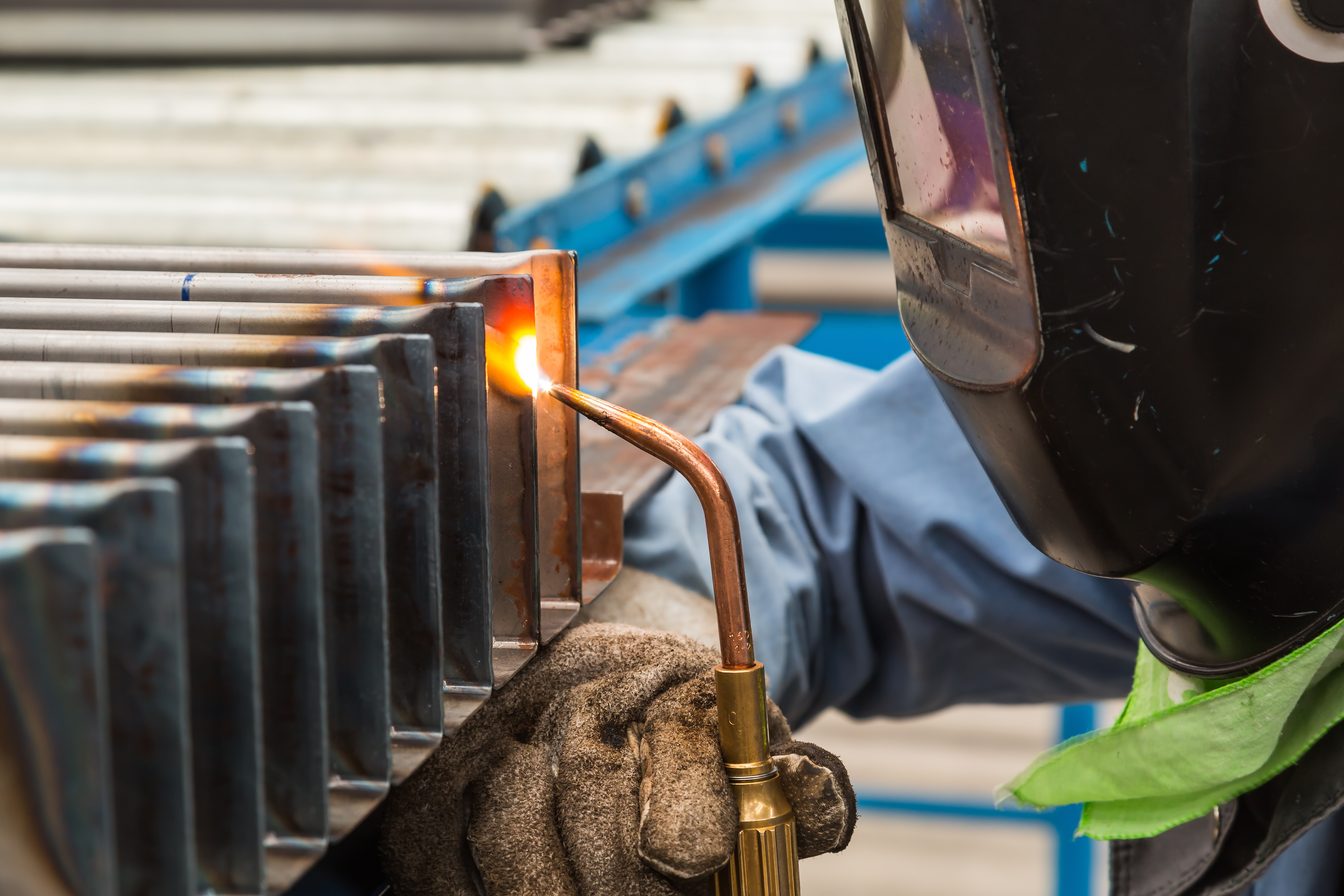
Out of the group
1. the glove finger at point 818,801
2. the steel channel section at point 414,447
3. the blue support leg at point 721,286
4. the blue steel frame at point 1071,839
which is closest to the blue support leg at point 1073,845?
the blue steel frame at point 1071,839

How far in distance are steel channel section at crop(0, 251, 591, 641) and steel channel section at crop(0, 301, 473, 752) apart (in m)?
0.04

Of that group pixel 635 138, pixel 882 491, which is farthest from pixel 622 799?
pixel 635 138

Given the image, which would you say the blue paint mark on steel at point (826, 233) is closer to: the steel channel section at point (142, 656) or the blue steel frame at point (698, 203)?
the blue steel frame at point (698, 203)

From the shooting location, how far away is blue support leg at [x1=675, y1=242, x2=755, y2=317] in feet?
5.91

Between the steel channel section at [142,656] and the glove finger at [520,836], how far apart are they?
0.18m

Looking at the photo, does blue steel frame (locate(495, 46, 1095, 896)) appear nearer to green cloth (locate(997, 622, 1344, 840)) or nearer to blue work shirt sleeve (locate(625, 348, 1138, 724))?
blue work shirt sleeve (locate(625, 348, 1138, 724))

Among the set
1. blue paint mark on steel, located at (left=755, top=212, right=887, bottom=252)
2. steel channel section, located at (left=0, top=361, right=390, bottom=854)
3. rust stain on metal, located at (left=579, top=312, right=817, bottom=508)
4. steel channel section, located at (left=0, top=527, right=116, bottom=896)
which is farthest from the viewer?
blue paint mark on steel, located at (left=755, top=212, right=887, bottom=252)

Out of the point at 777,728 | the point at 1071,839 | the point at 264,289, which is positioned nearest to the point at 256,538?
the point at 264,289

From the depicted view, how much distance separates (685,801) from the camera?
19.5 inches

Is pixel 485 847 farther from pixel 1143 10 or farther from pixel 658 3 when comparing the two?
pixel 658 3

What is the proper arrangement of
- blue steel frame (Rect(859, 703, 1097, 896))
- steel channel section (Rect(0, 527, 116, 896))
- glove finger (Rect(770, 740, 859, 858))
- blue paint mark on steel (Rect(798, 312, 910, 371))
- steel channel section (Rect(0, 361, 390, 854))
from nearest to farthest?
steel channel section (Rect(0, 527, 116, 896)), steel channel section (Rect(0, 361, 390, 854)), glove finger (Rect(770, 740, 859, 858)), blue steel frame (Rect(859, 703, 1097, 896)), blue paint mark on steel (Rect(798, 312, 910, 371))

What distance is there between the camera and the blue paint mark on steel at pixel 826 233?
2.43 m

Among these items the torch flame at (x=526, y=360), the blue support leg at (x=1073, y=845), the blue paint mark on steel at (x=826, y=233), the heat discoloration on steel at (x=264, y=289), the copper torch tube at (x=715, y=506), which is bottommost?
the blue support leg at (x=1073, y=845)

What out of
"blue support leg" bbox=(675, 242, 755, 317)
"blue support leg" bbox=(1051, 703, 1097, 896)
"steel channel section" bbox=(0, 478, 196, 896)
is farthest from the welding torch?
"blue support leg" bbox=(1051, 703, 1097, 896)
